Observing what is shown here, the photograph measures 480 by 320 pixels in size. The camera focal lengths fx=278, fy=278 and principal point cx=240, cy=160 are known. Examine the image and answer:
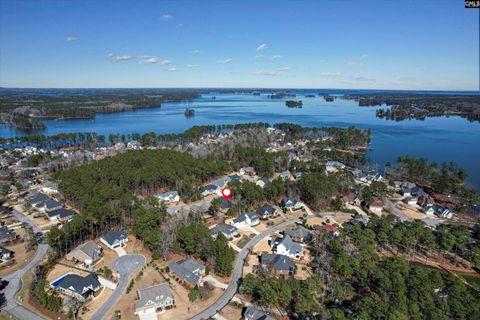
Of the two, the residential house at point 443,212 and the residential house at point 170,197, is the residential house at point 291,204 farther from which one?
the residential house at point 443,212

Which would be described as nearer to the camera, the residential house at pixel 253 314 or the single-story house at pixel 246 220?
the residential house at pixel 253 314

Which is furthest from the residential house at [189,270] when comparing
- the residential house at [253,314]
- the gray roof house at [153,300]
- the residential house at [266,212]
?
the residential house at [266,212]

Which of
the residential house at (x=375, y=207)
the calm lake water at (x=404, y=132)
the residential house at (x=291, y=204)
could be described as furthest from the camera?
the calm lake water at (x=404, y=132)

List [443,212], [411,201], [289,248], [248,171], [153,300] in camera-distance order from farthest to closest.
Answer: [248,171] < [411,201] < [443,212] < [289,248] < [153,300]

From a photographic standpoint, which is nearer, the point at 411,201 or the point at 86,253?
the point at 86,253

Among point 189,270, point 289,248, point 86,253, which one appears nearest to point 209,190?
point 289,248

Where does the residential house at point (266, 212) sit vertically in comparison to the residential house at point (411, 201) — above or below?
above

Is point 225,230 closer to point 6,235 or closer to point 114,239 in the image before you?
point 114,239
